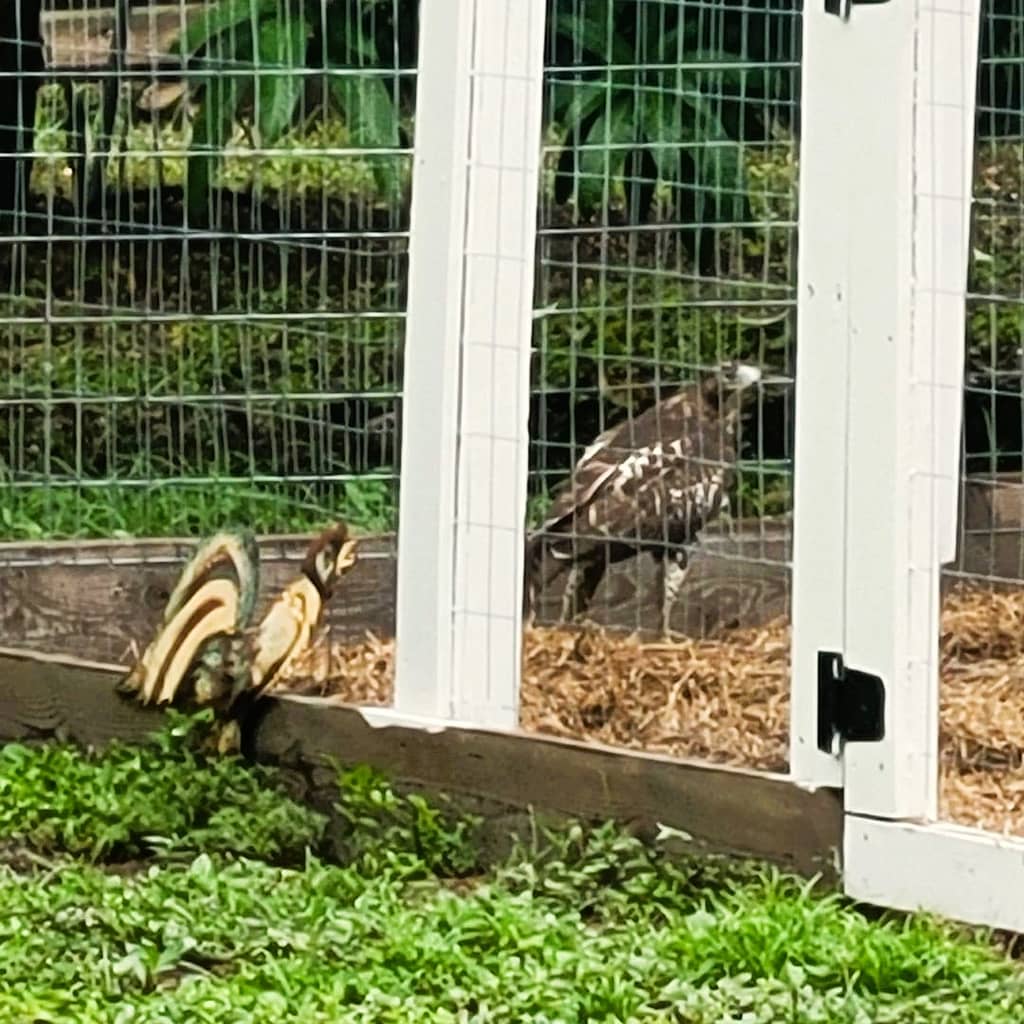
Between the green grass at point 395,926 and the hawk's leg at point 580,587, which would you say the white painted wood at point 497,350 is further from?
the green grass at point 395,926

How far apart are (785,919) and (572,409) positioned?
58.5 inches

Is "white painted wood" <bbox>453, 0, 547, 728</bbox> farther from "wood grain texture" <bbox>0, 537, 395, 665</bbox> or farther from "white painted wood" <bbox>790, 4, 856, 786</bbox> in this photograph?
"wood grain texture" <bbox>0, 537, 395, 665</bbox>

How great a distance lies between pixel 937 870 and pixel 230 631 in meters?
1.91

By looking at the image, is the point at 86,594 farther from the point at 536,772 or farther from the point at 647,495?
the point at 536,772

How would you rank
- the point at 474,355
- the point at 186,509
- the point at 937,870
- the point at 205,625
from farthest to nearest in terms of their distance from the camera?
the point at 186,509, the point at 205,625, the point at 474,355, the point at 937,870

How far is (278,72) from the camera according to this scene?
660cm

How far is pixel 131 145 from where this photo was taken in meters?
7.04

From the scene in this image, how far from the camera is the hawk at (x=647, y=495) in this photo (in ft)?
20.4

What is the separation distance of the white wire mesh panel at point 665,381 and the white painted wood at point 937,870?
1.26 ft

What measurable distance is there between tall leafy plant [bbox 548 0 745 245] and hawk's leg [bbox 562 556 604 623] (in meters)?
0.79

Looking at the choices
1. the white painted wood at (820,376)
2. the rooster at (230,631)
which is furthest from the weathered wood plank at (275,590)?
the white painted wood at (820,376)

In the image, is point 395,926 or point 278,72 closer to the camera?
point 395,926

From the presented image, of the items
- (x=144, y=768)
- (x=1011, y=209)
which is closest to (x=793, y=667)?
(x=1011, y=209)

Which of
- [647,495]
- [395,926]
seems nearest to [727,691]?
[647,495]
